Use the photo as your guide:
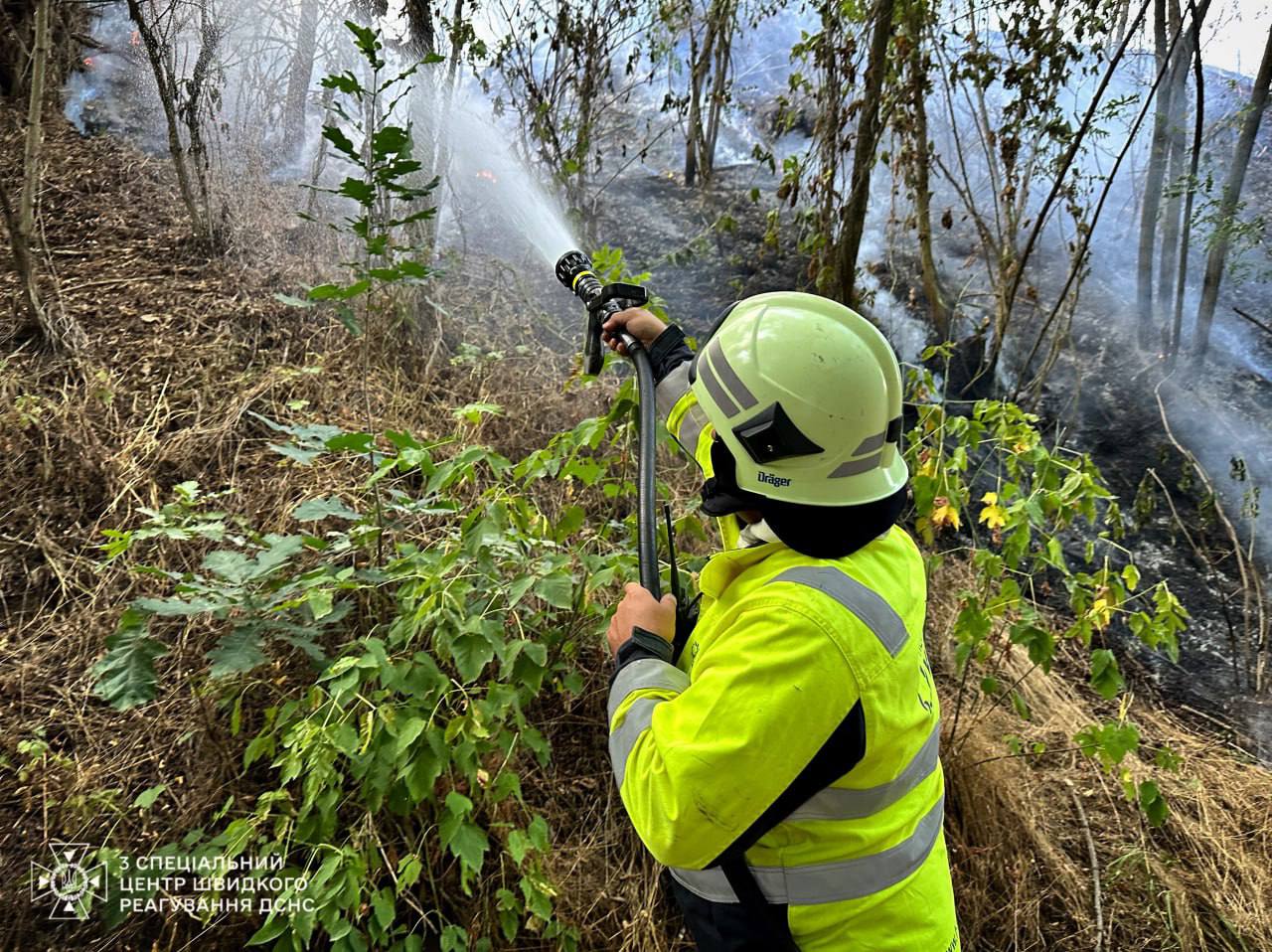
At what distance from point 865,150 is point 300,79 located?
14.7 ft

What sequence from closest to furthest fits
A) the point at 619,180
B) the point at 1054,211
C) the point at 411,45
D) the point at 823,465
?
the point at 823,465 < the point at 411,45 < the point at 1054,211 < the point at 619,180

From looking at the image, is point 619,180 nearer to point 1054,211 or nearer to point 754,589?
point 1054,211

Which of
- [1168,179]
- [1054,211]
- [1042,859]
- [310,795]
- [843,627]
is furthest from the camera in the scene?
[1054,211]

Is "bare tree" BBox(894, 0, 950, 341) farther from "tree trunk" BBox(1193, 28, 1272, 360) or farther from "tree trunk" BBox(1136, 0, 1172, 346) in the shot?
"tree trunk" BBox(1193, 28, 1272, 360)

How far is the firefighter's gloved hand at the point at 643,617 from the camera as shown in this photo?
1.40 m

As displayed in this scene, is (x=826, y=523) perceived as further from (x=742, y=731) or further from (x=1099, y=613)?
(x=1099, y=613)

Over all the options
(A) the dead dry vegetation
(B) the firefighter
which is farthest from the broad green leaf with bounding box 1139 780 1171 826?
(B) the firefighter

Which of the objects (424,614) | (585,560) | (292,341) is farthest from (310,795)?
(292,341)

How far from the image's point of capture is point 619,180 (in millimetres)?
6480

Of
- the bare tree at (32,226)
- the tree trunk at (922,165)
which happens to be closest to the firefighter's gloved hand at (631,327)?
the tree trunk at (922,165)

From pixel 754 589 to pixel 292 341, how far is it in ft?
12.2

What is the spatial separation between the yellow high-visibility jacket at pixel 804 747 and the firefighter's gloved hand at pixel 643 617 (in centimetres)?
7

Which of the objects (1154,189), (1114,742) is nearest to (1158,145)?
(1154,189)

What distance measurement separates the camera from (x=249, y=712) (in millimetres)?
2369
